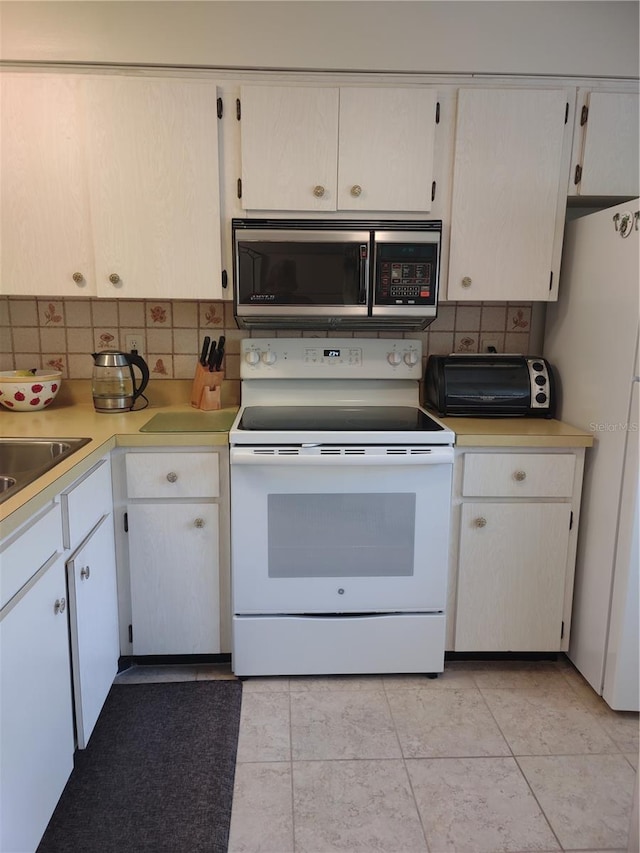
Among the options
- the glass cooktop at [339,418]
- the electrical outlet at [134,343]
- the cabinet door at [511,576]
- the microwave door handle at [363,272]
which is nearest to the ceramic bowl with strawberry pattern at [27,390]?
the electrical outlet at [134,343]

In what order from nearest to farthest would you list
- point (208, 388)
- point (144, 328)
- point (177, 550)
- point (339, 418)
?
point (177, 550) < point (339, 418) < point (208, 388) < point (144, 328)

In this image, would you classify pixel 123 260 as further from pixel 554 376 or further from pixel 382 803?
pixel 382 803

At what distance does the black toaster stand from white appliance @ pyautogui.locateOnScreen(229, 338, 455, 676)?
0.68ft

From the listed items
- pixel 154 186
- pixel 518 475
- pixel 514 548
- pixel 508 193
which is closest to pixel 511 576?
pixel 514 548

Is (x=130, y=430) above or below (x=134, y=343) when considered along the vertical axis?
below

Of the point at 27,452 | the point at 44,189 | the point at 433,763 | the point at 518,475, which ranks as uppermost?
the point at 44,189

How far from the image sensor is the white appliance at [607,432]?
1.62 m

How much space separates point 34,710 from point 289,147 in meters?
1.75

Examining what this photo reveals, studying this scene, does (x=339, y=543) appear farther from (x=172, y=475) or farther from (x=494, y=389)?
(x=494, y=389)

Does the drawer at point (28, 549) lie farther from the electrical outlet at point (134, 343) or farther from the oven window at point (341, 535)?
the electrical outlet at point (134, 343)

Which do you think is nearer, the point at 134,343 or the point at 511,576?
the point at 511,576

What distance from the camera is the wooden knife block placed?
2.11 m

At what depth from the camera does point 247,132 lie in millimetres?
1836

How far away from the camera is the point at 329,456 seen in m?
1.72
